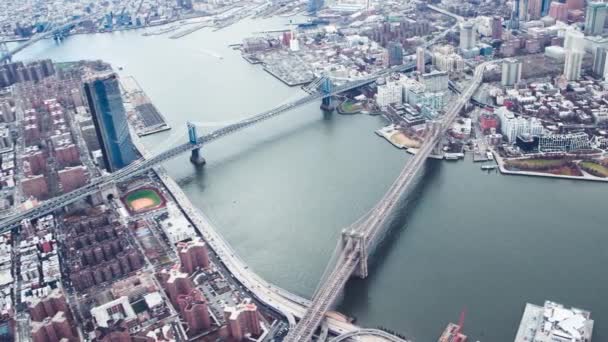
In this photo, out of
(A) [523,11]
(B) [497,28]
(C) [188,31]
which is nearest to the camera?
(B) [497,28]

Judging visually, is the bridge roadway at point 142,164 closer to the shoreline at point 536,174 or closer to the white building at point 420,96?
the white building at point 420,96

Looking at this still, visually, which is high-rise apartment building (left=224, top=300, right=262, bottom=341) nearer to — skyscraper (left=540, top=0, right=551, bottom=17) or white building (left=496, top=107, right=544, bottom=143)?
white building (left=496, top=107, right=544, bottom=143)

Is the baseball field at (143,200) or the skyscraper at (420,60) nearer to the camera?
the baseball field at (143,200)

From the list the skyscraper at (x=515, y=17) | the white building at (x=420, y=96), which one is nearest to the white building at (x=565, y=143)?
the white building at (x=420, y=96)

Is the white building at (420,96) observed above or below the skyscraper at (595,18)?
below

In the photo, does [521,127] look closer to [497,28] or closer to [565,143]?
[565,143]

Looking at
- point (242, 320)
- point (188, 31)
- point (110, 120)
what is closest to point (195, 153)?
point (110, 120)

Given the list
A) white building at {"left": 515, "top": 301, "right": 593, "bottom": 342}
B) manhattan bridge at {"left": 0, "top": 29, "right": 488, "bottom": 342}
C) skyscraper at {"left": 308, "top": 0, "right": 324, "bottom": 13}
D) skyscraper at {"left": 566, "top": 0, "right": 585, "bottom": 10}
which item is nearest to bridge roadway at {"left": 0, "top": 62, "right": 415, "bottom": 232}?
manhattan bridge at {"left": 0, "top": 29, "right": 488, "bottom": 342}
